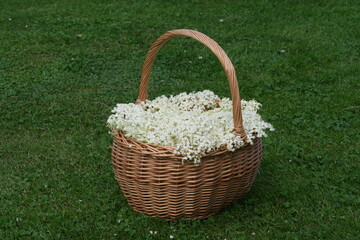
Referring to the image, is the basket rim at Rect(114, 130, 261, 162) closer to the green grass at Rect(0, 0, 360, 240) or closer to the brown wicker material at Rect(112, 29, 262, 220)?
the brown wicker material at Rect(112, 29, 262, 220)

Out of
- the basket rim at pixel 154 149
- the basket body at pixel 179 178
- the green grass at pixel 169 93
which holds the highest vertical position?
the basket rim at pixel 154 149

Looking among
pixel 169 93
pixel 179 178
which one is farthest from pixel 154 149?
pixel 169 93

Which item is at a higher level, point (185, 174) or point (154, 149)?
point (154, 149)

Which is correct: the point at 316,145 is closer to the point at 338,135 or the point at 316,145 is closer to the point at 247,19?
the point at 338,135

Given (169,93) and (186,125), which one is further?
(169,93)

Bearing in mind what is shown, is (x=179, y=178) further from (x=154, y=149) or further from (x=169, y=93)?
(x=169, y=93)

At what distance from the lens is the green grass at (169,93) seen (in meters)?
3.61

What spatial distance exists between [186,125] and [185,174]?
0.95 ft

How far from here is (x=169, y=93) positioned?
235 inches

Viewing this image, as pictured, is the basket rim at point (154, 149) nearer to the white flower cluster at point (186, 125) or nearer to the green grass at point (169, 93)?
the white flower cluster at point (186, 125)

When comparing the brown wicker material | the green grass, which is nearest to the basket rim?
the brown wicker material

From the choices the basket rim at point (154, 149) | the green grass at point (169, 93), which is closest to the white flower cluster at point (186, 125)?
the basket rim at point (154, 149)

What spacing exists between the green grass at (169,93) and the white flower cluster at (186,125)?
0.57 m

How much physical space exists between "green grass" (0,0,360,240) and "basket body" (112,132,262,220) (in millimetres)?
117
